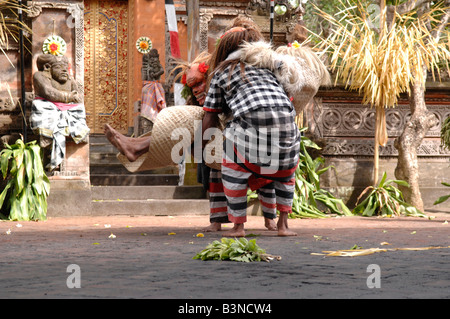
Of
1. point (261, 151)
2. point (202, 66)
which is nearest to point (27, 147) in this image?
point (202, 66)

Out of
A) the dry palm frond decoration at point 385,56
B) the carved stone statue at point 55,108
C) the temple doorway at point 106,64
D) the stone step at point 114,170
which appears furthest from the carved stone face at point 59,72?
the temple doorway at point 106,64

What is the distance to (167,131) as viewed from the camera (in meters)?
5.35

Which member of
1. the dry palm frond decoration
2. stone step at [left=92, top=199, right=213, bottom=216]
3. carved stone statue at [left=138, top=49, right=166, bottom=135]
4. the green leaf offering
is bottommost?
stone step at [left=92, top=199, right=213, bottom=216]

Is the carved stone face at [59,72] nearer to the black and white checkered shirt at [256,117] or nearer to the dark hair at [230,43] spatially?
the dark hair at [230,43]

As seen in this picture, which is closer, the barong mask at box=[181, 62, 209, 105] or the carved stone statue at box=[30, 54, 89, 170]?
the barong mask at box=[181, 62, 209, 105]

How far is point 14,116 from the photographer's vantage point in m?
9.22

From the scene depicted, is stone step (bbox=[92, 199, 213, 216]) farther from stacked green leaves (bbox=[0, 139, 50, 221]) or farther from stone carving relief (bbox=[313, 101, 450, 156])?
stone carving relief (bbox=[313, 101, 450, 156])

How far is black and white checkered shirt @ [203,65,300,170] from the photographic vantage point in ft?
16.7

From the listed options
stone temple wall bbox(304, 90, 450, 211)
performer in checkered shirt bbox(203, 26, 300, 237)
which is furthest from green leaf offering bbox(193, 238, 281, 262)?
stone temple wall bbox(304, 90, 450, 211)

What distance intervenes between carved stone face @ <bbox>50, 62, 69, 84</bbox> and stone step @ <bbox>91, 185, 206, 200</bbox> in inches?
65.1

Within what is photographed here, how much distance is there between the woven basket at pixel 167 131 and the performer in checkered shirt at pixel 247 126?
17 cm

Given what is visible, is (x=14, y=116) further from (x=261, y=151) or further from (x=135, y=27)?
(x=135, y=27)

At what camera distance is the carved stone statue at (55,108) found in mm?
8758

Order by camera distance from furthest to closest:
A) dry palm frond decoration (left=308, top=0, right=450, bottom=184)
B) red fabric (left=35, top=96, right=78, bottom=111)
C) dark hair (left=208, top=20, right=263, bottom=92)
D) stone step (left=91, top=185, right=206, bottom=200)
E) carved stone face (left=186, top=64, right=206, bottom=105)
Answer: stone step (left=91, top=185, right=206, bottom=200) → dry palm frond decoration (left=308, top=0, right=450, bottom=184) → red fabric (left=35, top=96, right=78, bottom=111) → carved stone face (left=186, top=64, right=206, bottom=105) → dark hair (left=208, top=20, right=263, bottom=92)
